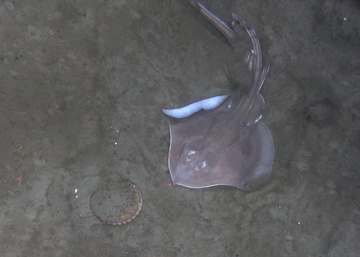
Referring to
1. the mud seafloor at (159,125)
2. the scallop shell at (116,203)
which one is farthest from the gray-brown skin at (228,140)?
the scallop shell at (116,203)

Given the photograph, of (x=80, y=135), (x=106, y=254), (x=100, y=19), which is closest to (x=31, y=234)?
(x=106, y=254)

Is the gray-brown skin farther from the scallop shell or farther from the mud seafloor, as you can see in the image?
the scallop shell

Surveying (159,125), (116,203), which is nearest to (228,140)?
(159,125)

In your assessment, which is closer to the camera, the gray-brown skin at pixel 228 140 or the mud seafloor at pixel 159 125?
the gray-brown skin at pixel 228 140

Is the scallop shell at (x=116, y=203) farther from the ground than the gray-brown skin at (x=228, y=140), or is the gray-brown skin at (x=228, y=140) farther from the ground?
the gray-brown skin at (x=228, y=140)

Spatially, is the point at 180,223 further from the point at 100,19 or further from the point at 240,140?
the point at 100,19

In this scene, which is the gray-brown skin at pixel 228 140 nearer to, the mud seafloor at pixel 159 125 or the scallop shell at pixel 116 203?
the mud seafloor at pixel 159 125
